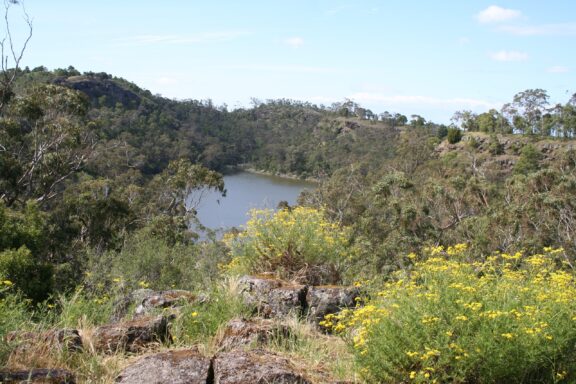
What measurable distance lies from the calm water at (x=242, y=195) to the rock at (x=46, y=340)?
39.1 metres

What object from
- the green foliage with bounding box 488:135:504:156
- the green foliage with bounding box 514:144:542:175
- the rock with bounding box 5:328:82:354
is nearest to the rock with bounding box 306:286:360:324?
the rock with bounding box 5:328:82:354

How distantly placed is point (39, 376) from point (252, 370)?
3.55ft

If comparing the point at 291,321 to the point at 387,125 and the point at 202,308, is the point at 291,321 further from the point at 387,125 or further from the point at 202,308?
the point at 387,125

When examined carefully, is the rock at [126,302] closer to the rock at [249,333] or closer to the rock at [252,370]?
the rock at [249,333]

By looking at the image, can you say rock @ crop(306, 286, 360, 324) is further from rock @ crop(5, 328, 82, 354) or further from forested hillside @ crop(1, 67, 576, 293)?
forested hillside @ crop(1, 67, 576, 293)

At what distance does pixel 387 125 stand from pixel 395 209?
64.0 meters

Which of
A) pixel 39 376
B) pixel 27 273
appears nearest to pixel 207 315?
pixel 39 376

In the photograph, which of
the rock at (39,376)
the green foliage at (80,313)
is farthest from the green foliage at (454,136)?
the rock at (39,376)

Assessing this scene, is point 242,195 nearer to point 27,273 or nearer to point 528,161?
point 528,161

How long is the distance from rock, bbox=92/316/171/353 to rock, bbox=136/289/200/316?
720 mm

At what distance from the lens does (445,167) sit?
36.7 meters

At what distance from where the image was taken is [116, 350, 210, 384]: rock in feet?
9.28

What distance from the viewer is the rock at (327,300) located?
4.93 meters

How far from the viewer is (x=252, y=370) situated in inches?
115
